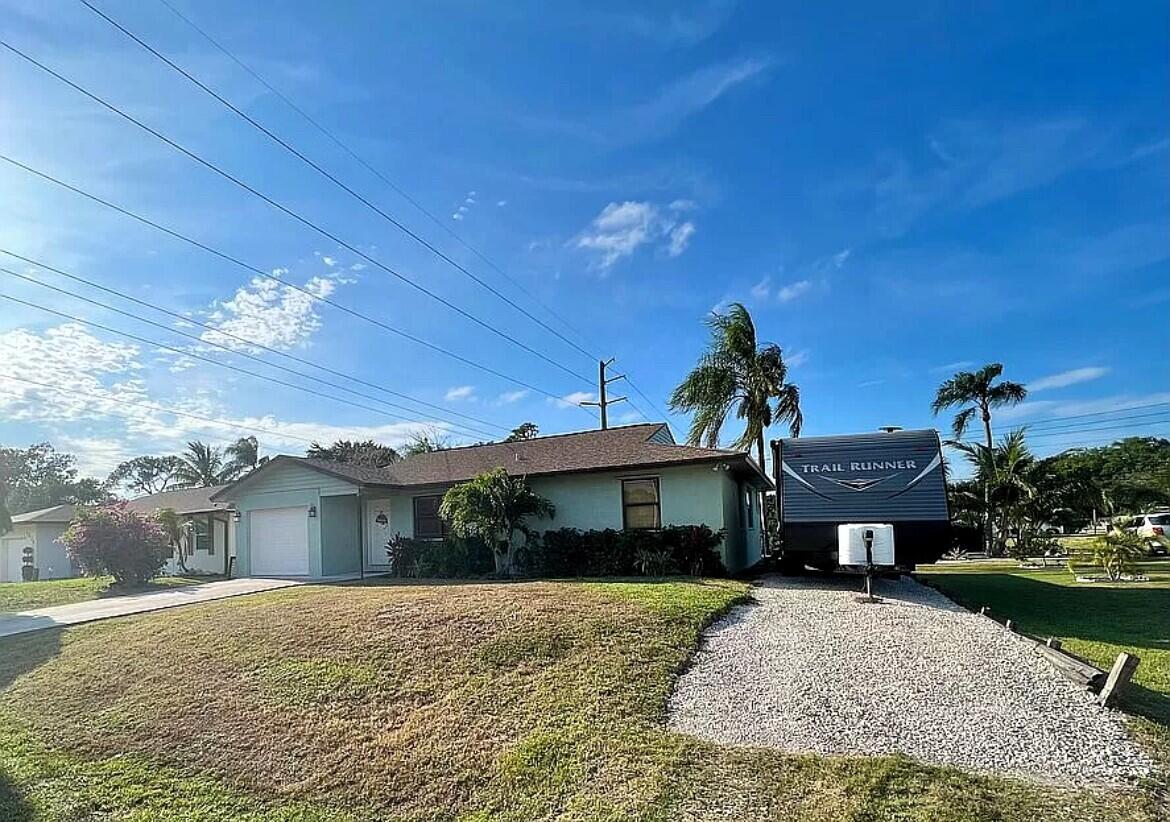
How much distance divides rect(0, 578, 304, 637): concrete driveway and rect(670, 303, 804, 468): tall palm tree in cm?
1239

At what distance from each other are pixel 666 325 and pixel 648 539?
7273 millimetres

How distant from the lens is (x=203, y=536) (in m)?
23.2

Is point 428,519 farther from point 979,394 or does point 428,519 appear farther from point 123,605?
point 979,394

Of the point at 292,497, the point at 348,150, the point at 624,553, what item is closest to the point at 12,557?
the point at 292,497

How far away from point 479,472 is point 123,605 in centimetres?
822

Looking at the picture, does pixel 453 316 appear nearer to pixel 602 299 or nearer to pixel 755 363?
pixel 602 299

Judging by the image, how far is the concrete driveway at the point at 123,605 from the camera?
11.5 metres

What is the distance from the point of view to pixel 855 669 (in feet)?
21.5

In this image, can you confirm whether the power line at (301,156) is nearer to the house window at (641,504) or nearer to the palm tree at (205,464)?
the house window at (641,504)

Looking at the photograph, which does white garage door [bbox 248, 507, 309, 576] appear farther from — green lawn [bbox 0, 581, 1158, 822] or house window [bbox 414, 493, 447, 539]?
green lawn [bbox 0, 581, 1158, 822]

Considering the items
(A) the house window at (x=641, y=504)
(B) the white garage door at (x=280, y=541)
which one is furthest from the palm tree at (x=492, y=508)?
(B) the white garage door at (x=280, y=541)

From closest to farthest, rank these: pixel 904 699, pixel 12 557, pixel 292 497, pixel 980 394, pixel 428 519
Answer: pixel 904 699 < pixel 428 519 < pixel 292 497 < pixel 12 557 < pixel 980 394

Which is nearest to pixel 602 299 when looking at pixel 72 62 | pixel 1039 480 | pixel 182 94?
pixel 182 94

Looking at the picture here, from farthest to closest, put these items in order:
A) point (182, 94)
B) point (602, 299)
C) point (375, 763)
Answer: point (602, 299), point (182, 94), point (375, 763)
